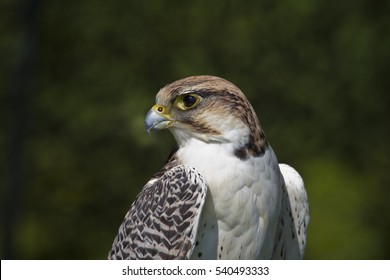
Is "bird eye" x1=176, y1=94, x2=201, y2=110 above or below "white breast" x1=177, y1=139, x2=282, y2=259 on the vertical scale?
above

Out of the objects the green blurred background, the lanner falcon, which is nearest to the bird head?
the lanner falcon

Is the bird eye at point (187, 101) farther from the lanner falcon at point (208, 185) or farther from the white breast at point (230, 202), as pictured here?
the white breast at point (230, 202)

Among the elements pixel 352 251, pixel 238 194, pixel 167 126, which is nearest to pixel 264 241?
pixel 238 194

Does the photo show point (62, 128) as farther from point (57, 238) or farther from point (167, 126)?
point (167, 126)

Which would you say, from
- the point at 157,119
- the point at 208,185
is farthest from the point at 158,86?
the point at 208,185

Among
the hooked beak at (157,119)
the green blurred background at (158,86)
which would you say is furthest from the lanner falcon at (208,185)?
the green blurred background at (158,86)

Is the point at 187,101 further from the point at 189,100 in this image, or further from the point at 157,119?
the point at 157,119

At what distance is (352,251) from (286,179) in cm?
445

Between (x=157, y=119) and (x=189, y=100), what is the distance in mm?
173

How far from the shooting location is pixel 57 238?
10023 mm

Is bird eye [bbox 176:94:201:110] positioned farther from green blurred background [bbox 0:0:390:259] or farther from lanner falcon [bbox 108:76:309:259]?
green blurred background [bbox 0:0:390:259]

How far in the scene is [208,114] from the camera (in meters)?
4.30

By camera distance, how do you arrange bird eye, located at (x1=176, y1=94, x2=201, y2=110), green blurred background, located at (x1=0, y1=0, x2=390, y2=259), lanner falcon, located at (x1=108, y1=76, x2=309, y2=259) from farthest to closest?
green blurred background, located at (x1=0, y1=0, x2=390, y2=259)
bird eye, located at (x1=176, y1=94, x2=201, y2=110)
lanner falcon, located at (x1=108, y1=76, x2=309, y2=259)

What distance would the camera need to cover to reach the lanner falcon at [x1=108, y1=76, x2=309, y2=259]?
4.20m
